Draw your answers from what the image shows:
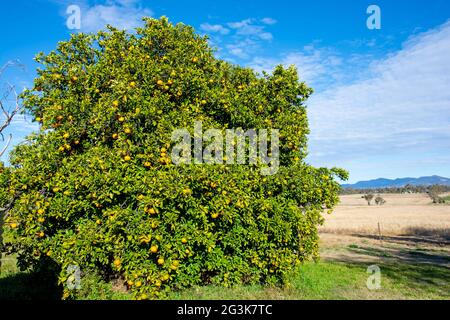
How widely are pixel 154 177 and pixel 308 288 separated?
6.94 meters

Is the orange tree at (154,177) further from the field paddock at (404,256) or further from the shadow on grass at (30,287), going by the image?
the field paddock at (404,256)

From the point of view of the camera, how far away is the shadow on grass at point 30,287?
10320 mm

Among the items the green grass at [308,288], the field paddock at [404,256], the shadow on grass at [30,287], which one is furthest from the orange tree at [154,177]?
the field paddock at [404,256]

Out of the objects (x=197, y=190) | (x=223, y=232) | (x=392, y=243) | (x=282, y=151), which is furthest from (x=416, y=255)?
(x=197, y=190)

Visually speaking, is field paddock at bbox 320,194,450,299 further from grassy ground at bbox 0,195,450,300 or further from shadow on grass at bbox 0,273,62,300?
shadow on grass at bbox 0,273,62,300

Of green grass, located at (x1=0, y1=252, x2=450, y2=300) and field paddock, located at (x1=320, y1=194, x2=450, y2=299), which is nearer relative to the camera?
green grass, located at (x1=0, y1=252, x2=450, y2=300)

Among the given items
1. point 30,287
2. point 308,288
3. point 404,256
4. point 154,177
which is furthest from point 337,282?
point 30,287

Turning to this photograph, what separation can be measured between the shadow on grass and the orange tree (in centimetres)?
114

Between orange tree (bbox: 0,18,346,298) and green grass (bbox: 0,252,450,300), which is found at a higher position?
orange tree (bbox: 0,18,346,298)

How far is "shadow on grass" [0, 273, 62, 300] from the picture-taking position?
10.3 metres

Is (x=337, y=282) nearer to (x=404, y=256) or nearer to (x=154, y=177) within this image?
(x=154, y=177)

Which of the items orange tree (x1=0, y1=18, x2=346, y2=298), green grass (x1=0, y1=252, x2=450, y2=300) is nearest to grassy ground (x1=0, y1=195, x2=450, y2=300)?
green grass (x1=0, y1=252, x2=450, y2=300)

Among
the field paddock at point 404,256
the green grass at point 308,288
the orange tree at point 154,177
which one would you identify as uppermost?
the orange tree at point 154,177
